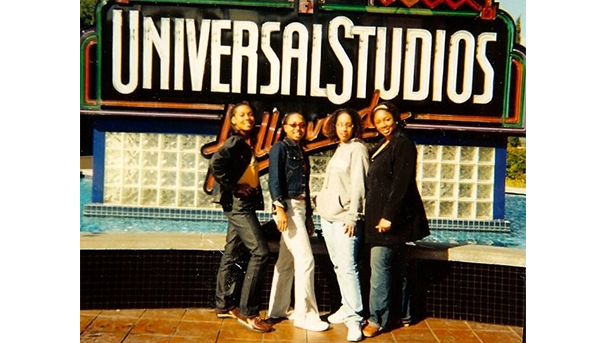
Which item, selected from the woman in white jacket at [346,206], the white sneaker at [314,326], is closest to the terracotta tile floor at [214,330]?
the white sneaker at [314,326]

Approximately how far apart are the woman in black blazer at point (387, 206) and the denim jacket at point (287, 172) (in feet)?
1.99

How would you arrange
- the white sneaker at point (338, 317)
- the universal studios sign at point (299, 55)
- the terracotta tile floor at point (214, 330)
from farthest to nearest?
the white sneaker at point (338, 317), the universal studios sign at point (299, 55), the terracotta tile floor at point (214, 330)

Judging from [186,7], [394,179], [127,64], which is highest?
[186,7]

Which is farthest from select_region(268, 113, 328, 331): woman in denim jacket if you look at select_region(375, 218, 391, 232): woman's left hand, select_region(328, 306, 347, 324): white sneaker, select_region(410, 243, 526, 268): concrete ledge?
select_region(410, 243, 526, 268): concrete ledge

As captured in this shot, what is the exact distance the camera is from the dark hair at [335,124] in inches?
224

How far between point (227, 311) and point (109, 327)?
106 cm

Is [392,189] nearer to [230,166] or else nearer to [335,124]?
[335,124]

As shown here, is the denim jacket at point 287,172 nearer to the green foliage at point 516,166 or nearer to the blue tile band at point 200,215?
the blue tile band at point 200,215

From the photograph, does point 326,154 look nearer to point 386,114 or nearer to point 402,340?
point 386,114

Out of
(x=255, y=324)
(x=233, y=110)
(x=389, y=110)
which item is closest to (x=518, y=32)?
(x=389, y=110)

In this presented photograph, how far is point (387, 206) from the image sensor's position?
18.3 feet

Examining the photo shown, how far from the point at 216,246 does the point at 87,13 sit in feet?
7.91
